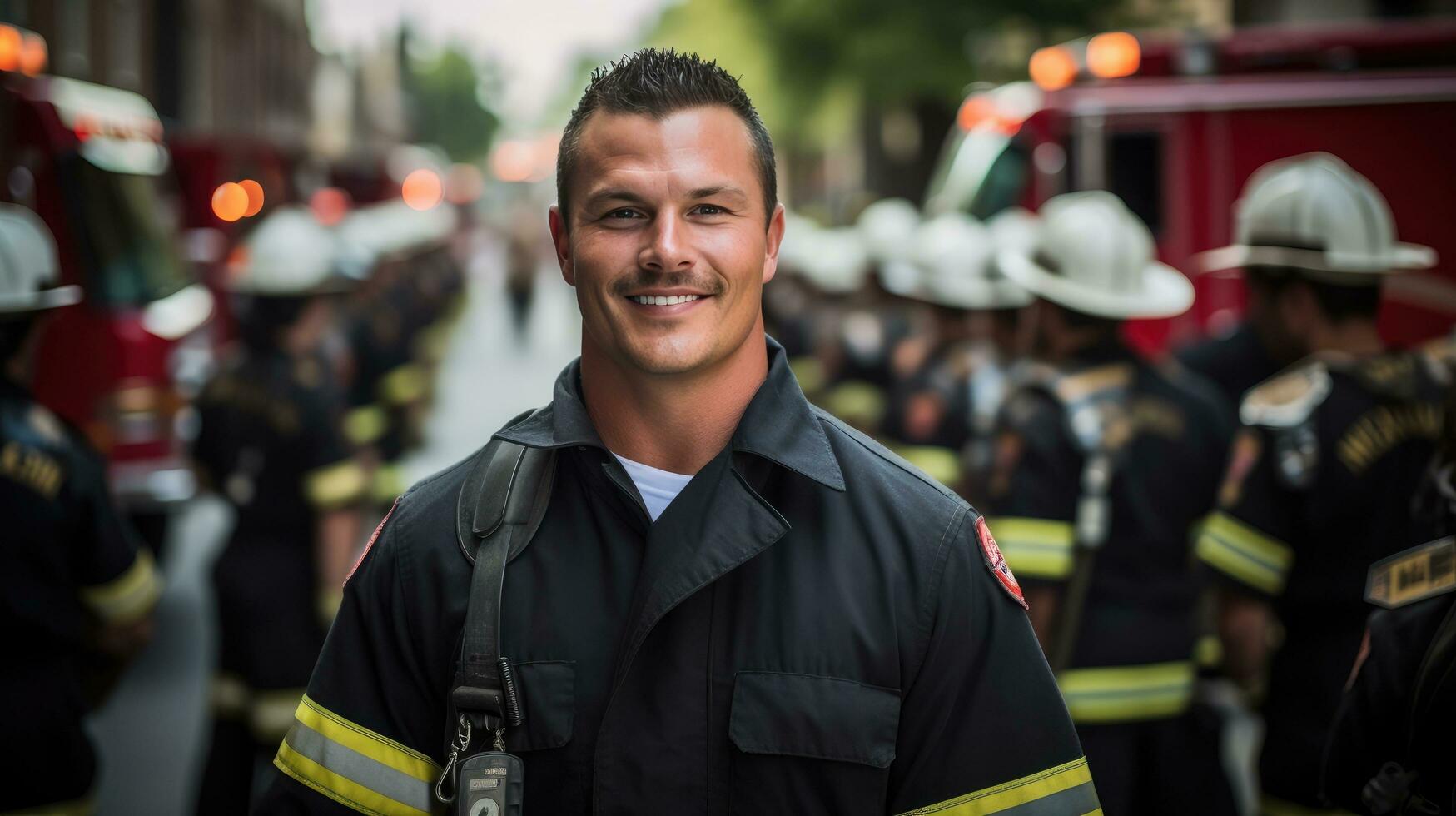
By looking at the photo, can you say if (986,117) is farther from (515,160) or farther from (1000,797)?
(515,160)

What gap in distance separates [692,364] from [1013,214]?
7.41 m

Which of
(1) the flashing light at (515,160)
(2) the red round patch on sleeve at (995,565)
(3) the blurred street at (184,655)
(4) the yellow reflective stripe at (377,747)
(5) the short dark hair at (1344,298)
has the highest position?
(1) the flashing light at (515,160)

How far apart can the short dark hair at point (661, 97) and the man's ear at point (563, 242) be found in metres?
0.03

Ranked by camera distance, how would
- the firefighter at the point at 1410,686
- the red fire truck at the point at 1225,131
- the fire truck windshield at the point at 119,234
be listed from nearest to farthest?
the firefighter at the point at 1410,686 → the fire truck windshield at the point at 119,234 → the red fire truck at the point at 1225,131

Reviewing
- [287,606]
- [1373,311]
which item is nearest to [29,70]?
[287,606]

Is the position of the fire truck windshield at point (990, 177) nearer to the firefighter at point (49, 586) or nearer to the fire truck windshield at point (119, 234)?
the fire truck windshield at point (119, 234)

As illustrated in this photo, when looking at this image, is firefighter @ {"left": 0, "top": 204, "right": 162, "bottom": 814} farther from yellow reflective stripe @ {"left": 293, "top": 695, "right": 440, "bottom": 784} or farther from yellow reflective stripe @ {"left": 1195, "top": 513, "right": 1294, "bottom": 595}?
yellow reflective stripe @ {"left": 1195, "top": 513, "right": 1294, "bottom": 595}

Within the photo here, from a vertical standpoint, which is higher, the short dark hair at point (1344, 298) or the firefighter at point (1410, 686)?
the short dark hair at point (1344, 298)

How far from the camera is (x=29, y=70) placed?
894 centimetres

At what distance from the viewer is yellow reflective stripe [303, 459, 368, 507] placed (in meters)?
5.24

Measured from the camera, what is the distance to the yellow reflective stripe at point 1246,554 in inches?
149

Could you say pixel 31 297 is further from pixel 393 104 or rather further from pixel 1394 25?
pixel 393 104

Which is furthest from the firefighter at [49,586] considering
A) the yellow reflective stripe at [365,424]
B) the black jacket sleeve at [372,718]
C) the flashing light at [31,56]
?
the flashing light at [31,56]

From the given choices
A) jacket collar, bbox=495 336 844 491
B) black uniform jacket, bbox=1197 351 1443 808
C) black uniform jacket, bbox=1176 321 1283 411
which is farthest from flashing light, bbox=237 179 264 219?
jacket collar, bbox=495 336 844 491
